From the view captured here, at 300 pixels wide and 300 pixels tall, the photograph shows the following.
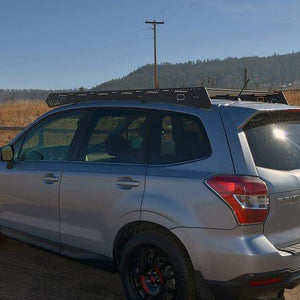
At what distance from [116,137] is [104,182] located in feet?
1.51

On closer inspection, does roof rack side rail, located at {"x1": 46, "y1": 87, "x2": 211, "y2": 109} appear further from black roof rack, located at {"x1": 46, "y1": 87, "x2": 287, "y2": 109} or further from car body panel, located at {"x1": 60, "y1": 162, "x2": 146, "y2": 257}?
car body panel, located at {"x1": 60, "y1": 162, "x2": 146, "y2": 257}

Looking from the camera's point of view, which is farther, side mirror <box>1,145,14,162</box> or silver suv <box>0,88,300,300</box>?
side mirror <box>1,145,14,162</box>

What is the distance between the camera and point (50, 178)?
402 centimetres

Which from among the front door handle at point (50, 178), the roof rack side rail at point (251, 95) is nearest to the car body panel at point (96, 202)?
the front door handle at point (50, 178)

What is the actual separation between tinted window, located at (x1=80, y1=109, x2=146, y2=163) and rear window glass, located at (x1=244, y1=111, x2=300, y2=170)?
3.01 ft

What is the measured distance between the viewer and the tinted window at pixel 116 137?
3.57 meters

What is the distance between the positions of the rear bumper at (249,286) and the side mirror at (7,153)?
8.32 ft

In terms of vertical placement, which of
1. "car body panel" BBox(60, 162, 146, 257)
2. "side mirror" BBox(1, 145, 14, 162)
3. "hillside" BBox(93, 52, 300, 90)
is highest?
"hillside" BBox(93, 52, 300, 90)

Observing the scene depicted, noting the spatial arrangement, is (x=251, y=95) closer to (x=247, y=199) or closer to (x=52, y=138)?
(x=247, y=199)

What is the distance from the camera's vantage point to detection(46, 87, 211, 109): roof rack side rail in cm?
323

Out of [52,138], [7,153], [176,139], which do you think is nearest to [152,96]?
[176,139]

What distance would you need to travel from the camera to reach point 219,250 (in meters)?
2.84

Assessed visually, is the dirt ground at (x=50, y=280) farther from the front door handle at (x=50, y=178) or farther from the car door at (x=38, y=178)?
the front door handle at (x=50, y=178)

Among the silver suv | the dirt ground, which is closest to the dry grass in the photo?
the dirt ground
